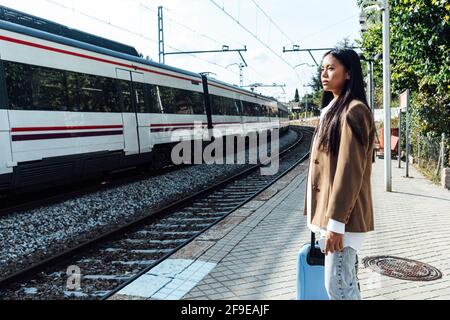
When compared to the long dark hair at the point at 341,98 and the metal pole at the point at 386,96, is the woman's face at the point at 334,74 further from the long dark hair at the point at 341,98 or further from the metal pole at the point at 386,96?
the metal pole at the point at 386,96

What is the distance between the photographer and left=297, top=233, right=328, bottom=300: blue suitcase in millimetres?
2799

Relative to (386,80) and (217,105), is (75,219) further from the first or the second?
(217,105)

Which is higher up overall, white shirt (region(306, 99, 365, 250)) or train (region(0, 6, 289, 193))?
train (region(0, 6, 289, 193))

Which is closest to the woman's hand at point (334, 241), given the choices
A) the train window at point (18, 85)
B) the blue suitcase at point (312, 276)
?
the blue suitcase at point (312, 276)

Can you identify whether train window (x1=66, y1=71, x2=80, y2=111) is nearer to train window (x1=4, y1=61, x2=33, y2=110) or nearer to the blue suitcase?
train window (x1=4, y1=61, x2=33, y2=110)

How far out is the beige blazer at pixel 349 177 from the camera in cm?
233

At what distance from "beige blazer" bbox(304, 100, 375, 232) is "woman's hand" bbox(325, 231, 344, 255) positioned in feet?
0.27

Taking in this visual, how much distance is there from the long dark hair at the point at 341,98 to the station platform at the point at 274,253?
6.43ft

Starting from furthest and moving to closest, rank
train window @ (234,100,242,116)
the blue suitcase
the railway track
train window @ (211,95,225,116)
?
1. train window @ (234,100,242,116)
2. train window @ (211,95,225,116)
3. the railway track
4. the blue suitcase

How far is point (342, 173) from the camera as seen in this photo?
234 centimetres

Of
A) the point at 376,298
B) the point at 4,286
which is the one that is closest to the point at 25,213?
the point at 4,286

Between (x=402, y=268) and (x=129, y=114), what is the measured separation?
8.40 m

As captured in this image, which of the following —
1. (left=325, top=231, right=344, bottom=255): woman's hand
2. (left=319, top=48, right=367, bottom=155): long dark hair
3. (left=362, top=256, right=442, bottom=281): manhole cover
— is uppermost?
(left=319, top=48, right=367, bottom=155): long dark hair

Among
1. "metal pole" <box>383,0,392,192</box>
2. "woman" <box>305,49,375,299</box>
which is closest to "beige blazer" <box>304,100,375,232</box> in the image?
"woman" <box>305,49,375,299</box>
